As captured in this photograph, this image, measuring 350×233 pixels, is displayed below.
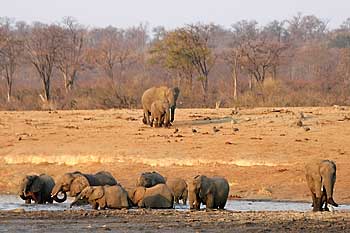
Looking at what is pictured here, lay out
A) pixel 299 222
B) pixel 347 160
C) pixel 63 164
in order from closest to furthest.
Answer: pixel 299 222
pixel 347 160
pixel 63 164

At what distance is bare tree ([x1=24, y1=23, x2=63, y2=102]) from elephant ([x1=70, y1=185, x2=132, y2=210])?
122 feet

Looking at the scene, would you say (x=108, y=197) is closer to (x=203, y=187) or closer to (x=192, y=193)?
(x=192, y=193)

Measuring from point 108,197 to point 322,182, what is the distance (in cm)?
399

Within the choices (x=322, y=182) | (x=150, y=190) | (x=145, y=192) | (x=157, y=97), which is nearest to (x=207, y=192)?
(x=150, y=190)

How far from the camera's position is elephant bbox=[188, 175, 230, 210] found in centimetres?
1773

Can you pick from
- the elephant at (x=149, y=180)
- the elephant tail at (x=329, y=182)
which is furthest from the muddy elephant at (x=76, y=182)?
the elephant tail at (x=329, y=182)

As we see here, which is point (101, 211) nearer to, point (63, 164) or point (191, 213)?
point (191, 213)

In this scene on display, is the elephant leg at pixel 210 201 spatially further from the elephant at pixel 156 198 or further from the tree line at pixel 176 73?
the tree line at pixel 176 73

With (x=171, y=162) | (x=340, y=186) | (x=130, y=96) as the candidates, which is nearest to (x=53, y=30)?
(x=130, y=96)

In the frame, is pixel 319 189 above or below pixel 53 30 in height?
below

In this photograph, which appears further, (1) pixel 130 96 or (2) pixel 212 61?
(2) pixel 212 61

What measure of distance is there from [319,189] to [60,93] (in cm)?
3749

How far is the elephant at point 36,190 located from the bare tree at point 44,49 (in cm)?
3499

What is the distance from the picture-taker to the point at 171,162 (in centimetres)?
2475
